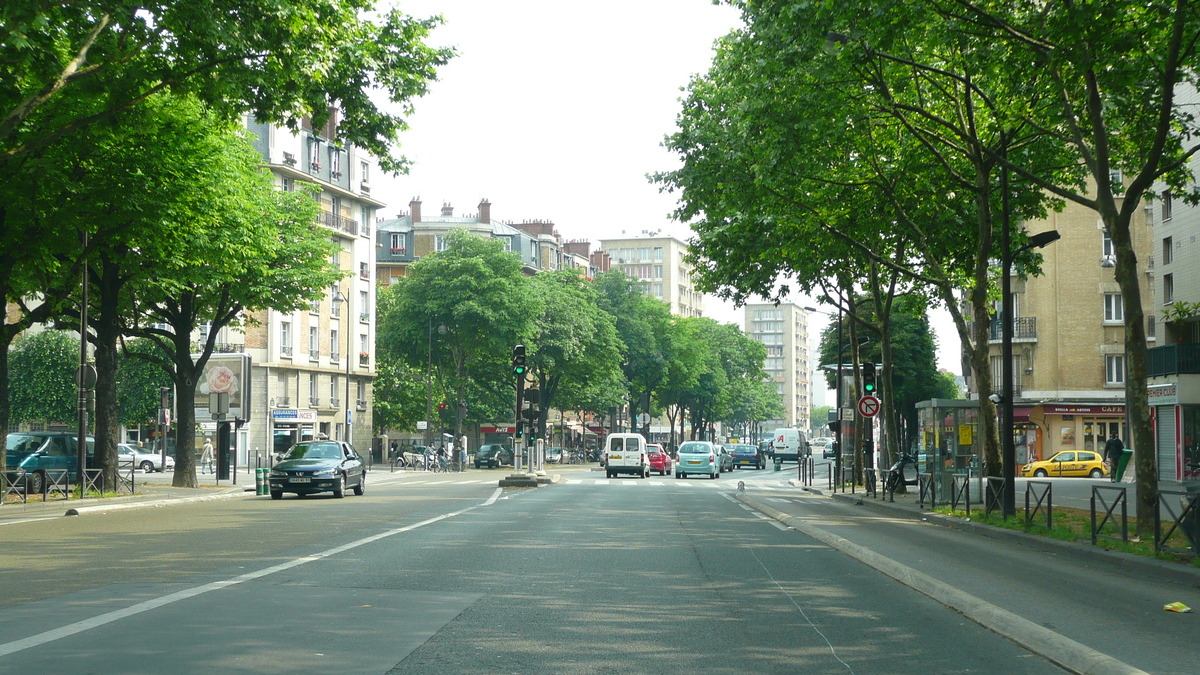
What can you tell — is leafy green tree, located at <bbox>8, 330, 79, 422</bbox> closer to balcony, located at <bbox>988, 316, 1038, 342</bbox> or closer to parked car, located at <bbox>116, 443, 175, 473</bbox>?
parked car, located at <bbox>116, 443, 175, 473</bbox>

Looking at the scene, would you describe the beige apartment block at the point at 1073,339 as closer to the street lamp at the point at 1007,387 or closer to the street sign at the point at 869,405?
the street sign at the point at 869,405

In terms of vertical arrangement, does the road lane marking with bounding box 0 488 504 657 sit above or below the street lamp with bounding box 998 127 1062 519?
below

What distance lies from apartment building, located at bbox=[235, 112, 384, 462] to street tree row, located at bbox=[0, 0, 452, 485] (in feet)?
93.7

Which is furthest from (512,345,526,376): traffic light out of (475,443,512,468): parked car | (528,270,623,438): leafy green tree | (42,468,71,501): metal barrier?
(475,443,512,468): parked car

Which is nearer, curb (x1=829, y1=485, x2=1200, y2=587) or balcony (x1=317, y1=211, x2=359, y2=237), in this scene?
curb (x1=829, y1=485, x2=1200, y2=587)

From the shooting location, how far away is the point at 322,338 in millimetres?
72250

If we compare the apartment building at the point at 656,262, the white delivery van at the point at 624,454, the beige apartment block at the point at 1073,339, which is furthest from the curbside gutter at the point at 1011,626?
the apartment building at the point at 656,262

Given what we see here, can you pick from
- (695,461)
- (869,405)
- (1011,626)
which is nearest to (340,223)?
(695,461)

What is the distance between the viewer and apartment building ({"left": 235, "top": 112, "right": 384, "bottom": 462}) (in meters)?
66.4

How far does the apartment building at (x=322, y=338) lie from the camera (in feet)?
218

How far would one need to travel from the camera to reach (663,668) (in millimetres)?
7051

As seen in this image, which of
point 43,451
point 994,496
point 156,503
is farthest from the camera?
point 43,451

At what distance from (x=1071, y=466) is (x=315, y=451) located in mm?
35879

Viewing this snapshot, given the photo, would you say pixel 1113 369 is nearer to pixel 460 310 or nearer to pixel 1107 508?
pixel 460 310
